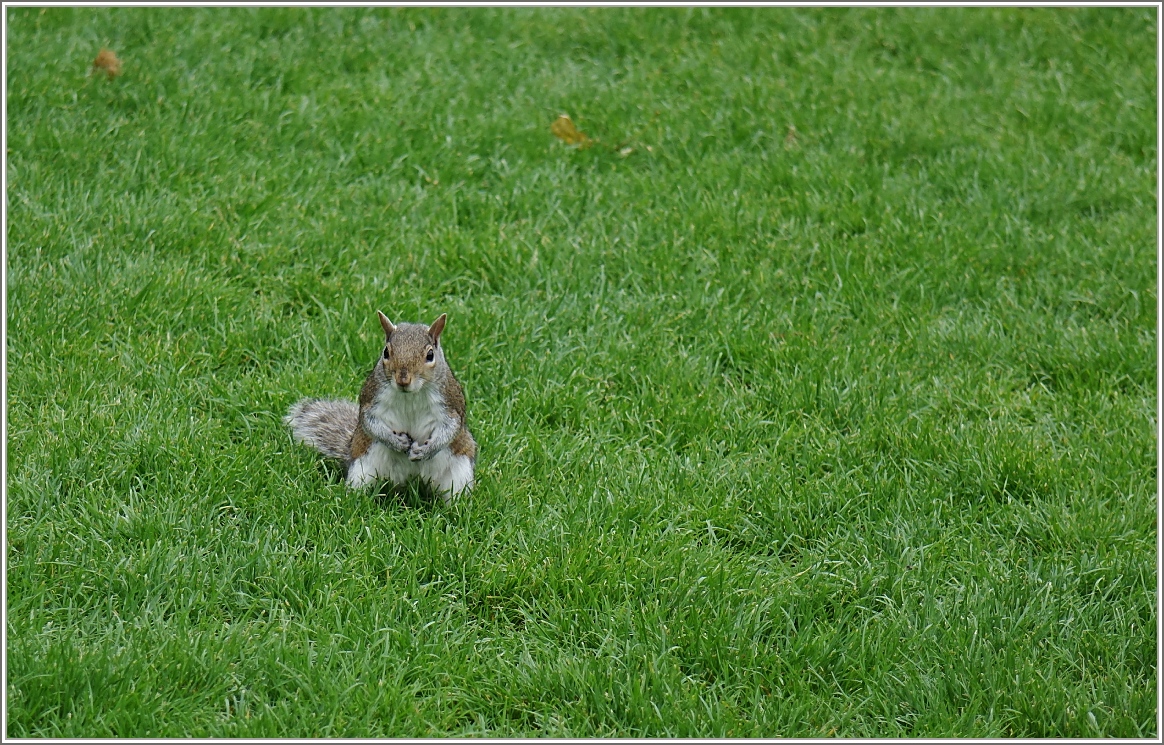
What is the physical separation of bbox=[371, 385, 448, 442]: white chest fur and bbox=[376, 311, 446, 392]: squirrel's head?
0.04 metres

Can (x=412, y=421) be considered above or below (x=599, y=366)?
above

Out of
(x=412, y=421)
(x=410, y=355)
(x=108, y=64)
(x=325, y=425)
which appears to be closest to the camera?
(x=410, y=355)

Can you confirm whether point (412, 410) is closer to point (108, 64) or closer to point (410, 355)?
point (410, 355)

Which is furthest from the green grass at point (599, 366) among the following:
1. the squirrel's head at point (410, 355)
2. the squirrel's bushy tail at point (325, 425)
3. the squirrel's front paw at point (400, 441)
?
the squirrel's head at point (410, 355)

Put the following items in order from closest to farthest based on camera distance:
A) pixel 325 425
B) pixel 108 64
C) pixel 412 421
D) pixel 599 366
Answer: pixel 412 421
pixel 325 425
pixel 599 366
pixel 108 64

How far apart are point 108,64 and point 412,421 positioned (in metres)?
3.34

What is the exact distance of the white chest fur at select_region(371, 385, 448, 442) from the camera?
3695 millimetres

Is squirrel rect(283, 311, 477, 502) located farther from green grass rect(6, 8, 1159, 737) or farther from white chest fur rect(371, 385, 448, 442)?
green grass rect(6, 8, 1159, 737)

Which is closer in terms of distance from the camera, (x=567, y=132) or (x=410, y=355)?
(x=410, y=355)

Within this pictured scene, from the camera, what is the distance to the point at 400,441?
3.72 m

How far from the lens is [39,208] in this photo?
16.8ft

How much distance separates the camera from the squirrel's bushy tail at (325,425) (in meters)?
3.98

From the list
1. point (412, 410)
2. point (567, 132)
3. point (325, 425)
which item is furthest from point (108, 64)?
point (412, 410)

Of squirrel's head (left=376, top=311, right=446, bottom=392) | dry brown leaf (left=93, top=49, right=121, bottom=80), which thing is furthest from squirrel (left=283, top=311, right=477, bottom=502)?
dry brown leaf (left=93, top=49, right=121, bottom=80)
